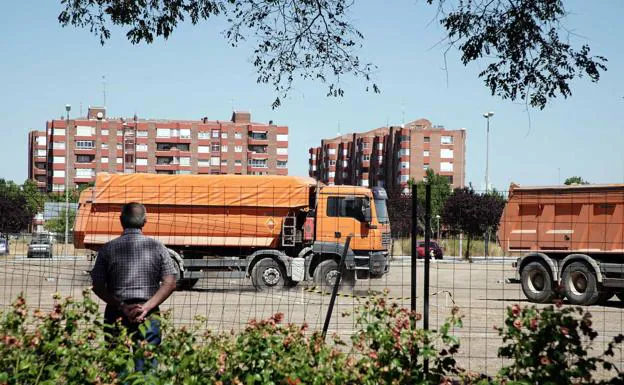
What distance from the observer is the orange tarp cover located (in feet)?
73.0

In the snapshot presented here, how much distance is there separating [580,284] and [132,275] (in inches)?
619

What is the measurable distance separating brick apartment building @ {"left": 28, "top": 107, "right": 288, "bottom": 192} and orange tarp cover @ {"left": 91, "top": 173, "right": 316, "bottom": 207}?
100843mm

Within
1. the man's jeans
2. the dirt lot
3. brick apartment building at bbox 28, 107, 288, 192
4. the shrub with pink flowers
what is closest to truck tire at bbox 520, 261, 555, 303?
the dirt lot

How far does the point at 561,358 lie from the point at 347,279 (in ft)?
57.6

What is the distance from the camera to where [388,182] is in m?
130

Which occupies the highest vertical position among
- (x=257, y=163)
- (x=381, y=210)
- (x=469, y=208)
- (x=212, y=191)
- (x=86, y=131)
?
(x=86, y=131)

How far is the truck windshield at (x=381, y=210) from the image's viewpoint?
22078 mm

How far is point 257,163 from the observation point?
12788 centimetres

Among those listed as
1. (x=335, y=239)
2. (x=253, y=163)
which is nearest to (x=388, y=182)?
(x=253, y=163)

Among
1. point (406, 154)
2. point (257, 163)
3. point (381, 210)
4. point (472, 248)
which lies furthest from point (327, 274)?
point (257, 163)

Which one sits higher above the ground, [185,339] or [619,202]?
[619,202]

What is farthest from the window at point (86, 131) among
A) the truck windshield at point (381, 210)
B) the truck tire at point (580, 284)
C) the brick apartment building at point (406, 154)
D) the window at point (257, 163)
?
the truck tire at point (580, 284)

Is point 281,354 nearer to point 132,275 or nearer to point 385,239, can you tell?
point 132,275

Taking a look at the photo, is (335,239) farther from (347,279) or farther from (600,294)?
(600,294)
